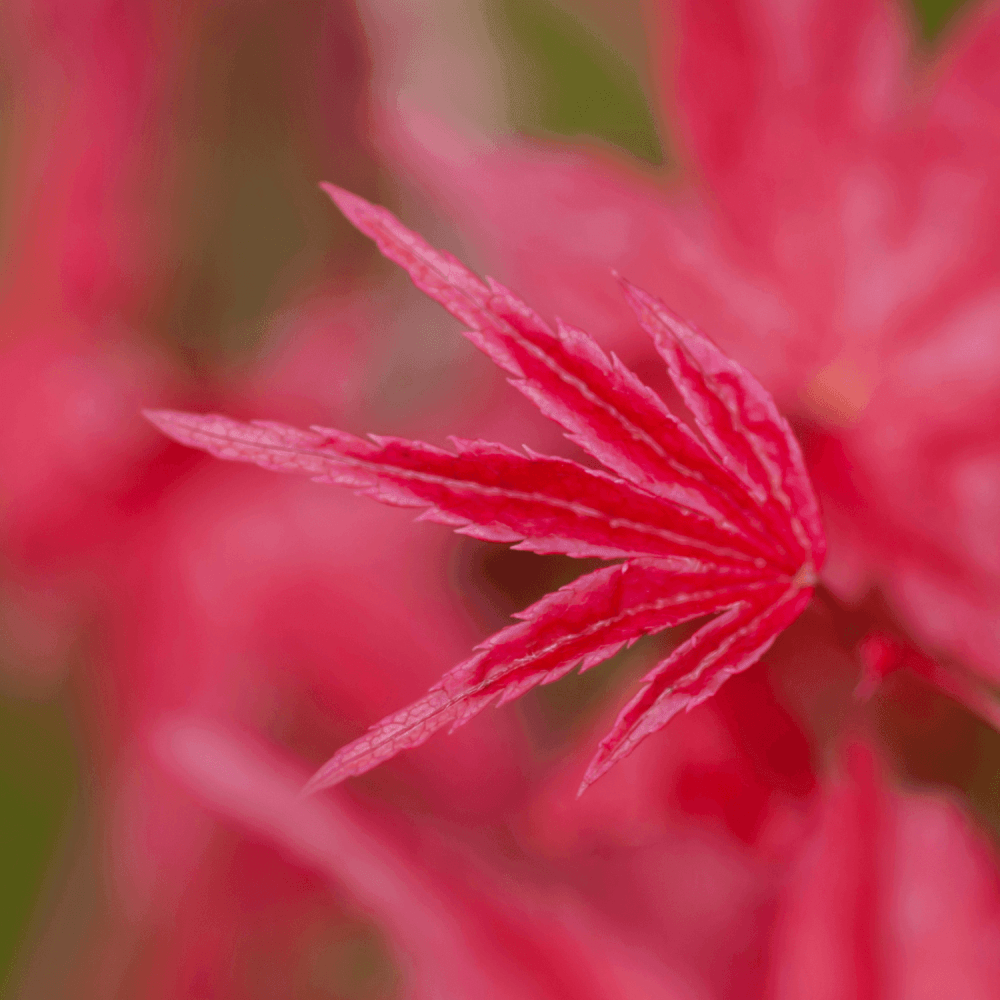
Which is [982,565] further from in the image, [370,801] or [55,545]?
[55,545]

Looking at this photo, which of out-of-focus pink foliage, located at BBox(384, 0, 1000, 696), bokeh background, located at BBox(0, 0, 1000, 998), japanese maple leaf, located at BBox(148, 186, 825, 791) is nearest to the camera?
japanese maple leaf, located at BBox(148, 186, 825, 791)

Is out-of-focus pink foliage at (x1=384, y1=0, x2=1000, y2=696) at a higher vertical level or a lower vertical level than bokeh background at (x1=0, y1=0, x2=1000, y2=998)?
higher

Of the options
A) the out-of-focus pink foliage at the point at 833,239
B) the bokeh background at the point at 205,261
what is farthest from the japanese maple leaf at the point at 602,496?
the bokeh background at the point at 205,261

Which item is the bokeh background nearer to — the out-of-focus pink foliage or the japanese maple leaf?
the out-of-focus pink foliage

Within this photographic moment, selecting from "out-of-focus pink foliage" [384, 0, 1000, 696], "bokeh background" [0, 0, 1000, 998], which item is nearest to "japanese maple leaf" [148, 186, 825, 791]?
"out-of-focus pink foliage" [384, 0, 1000, 696]

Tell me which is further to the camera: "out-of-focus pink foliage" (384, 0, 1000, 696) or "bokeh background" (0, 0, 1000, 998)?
"bokeh background" (0, 0, 1000, 998)

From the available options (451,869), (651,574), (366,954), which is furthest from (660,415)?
(366,954)

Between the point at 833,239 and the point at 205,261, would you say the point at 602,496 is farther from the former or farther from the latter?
the point at 205,261
